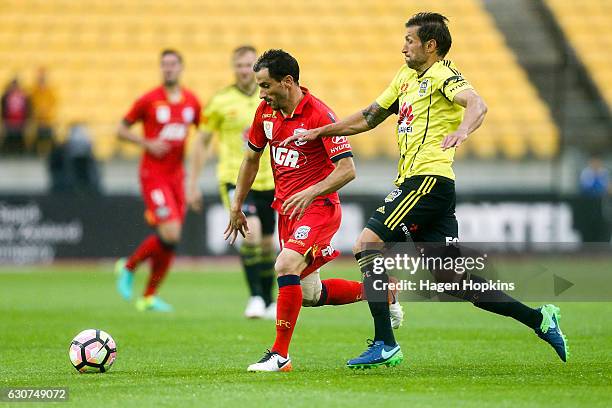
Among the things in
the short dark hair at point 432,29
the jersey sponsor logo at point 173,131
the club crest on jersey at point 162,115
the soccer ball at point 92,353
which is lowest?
the soccer ball at point 92,353

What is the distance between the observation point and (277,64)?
24.4ft

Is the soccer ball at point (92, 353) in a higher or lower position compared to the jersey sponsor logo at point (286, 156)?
lower

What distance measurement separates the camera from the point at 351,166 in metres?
7.42

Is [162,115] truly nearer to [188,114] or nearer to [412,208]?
[188,114]

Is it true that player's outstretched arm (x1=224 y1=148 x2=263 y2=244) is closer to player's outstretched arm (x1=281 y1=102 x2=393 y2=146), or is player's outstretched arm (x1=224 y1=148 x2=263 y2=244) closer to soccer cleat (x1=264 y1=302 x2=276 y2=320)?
player's outstretched arm (x1=281 y1=102 x2=393 y2=146)

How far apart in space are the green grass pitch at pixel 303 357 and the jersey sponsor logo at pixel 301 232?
35.3 inches

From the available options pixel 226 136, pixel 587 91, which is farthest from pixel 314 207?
pixel 587 91

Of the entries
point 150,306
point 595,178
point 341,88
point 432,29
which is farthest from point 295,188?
point 341,88

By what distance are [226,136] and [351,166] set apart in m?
4.72

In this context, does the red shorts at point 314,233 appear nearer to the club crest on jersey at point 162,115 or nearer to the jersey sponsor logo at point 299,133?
the jersey sponsor logo at point 299,133

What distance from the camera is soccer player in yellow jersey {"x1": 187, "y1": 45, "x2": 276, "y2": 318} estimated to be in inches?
453

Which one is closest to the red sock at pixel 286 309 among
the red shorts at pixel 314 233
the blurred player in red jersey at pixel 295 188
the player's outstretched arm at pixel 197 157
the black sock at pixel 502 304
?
the blurred player in red jersey at pixel 295 188

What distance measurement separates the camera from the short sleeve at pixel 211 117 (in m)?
11.9

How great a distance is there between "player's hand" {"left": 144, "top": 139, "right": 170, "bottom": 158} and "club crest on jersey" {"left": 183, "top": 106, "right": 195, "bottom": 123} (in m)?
0.39
